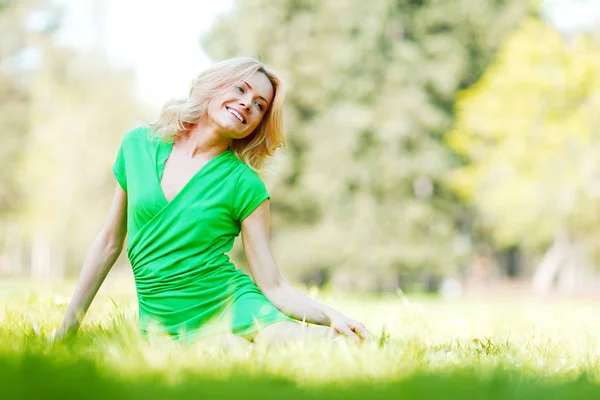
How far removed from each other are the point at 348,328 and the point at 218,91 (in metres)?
1.08

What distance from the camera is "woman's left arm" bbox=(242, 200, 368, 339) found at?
2.78 m

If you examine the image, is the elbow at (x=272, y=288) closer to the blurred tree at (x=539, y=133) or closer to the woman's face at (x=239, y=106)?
the woman's face at (x=239, y=106)

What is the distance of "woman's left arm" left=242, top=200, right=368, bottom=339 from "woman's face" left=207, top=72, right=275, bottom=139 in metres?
0.33

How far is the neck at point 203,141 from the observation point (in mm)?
2965

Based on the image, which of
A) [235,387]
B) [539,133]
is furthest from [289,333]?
[539,133]

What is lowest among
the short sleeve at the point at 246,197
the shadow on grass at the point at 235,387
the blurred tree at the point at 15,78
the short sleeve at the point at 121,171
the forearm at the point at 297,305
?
the shadow on grass at the point at 235,387

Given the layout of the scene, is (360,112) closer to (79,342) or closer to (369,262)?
(369,262)

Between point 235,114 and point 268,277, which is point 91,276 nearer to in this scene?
point 268,277

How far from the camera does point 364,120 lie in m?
19.1

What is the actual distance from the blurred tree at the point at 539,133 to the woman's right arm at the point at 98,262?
1669 cm

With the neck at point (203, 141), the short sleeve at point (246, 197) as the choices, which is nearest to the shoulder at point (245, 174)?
the short sleeve at point (246, 197)

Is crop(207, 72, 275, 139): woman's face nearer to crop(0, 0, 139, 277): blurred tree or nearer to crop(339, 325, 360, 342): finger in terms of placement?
crop(339, 325, 360, 342): finger

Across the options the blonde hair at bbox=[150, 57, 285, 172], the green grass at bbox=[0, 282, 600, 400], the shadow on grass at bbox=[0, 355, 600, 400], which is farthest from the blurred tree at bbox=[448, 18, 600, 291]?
the shadow on grass at bbox=[0, 355, 600, 400]

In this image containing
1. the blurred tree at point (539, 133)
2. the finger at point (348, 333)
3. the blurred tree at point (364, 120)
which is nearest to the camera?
the finger at point (348, 333)
